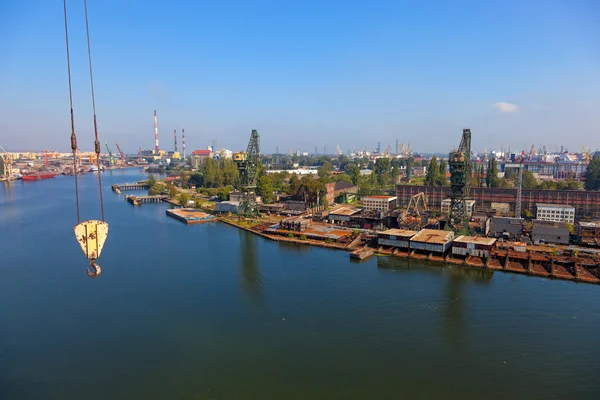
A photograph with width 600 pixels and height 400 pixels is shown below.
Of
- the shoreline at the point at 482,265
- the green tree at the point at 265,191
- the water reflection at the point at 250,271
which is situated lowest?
the water reflection at the point at 250,271

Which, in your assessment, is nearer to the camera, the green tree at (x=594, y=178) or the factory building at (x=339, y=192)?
the factory building at (x=339, y=192)

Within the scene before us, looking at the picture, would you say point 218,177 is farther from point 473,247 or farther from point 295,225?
point 473,247

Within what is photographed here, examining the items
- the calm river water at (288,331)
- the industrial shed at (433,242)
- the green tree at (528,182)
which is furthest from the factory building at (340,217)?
the green tree at (528,182)

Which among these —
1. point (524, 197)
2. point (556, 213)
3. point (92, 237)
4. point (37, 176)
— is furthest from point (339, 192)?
point (37, 176)

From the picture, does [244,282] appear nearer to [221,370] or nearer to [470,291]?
[221,370]

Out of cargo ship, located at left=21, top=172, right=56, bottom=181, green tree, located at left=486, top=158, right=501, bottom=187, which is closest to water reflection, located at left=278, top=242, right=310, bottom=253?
green tree, located at left=486, top=158, right=501, bottom=187

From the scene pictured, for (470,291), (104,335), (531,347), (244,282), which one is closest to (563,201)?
(470,291)

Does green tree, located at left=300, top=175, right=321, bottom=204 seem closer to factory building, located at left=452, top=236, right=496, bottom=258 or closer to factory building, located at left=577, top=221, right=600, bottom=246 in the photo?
factory building, located at left=452, top=236, right=496, bottom=258

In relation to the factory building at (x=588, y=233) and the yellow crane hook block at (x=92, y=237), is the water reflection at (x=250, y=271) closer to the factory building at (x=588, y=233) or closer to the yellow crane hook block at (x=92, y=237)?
the yellow crane hook block at (x=92, y=237)
